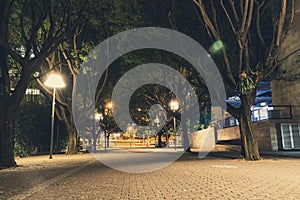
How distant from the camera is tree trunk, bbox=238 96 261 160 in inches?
485

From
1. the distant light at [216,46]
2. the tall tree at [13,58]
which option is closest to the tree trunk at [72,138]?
the tall tree at [13,58]

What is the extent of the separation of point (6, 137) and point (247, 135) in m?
12.1

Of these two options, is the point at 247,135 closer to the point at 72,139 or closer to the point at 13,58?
the point at 13,58

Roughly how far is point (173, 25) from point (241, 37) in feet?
13.3

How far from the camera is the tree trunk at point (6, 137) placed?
10653 mm

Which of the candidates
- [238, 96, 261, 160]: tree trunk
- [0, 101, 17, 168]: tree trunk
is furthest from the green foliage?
[0, 101, 17, 168]: tree trunk

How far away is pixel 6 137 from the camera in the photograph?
10773 mm

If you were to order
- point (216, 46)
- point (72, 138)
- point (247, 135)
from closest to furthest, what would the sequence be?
point (247, 135)
point (216, 46)
point (72, 138)

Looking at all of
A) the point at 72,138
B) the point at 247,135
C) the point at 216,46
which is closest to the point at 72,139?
the point at 72,138

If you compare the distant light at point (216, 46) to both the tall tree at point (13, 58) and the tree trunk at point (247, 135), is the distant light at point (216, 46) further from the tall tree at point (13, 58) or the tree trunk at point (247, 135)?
the tall tree at point (13, 58)

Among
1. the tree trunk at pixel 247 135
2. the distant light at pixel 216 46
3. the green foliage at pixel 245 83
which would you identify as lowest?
the tree trunk at pixel 247 135

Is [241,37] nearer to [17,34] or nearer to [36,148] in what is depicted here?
[17,34]

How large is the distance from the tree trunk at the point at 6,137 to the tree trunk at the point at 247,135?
461 inches

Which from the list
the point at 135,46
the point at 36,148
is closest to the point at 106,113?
the point at 36,148
